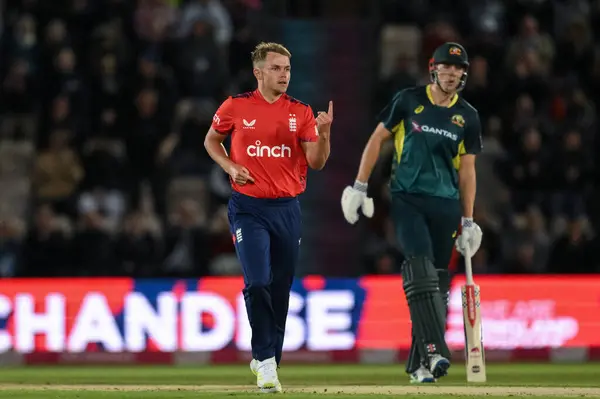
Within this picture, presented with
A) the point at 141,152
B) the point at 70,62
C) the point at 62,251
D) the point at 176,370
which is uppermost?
the point at 70,62

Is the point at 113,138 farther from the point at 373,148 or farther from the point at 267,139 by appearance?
the point at 267,139

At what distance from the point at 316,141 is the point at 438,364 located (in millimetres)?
1851

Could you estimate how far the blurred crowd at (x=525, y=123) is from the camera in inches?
692

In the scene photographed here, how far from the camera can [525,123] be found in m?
18.7

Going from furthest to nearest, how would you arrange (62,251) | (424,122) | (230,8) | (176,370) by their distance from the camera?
(230,8) < (62,251) < (176,370) < (424,122)

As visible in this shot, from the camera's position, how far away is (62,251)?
55.6ft

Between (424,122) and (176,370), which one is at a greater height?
(424,122)

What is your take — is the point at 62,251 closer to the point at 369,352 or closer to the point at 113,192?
the point at 113,192

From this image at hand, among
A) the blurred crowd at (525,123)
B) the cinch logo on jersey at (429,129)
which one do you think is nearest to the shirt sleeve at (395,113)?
the cinch logo on jersey at (429,129)

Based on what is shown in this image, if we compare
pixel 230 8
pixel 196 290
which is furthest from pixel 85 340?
pixel 230 8

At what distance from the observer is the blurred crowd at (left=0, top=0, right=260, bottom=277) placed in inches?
667

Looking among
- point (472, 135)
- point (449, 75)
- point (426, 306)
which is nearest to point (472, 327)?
point (426, 306)

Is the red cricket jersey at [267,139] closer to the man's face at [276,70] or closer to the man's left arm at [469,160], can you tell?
the man's face at [276,70]

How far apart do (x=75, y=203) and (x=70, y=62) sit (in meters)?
1.82
